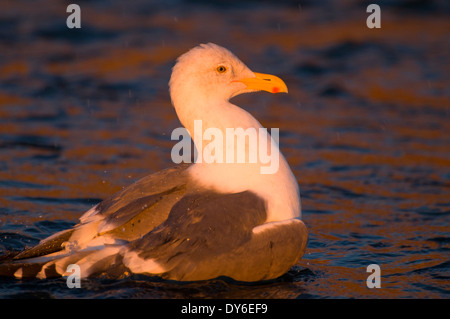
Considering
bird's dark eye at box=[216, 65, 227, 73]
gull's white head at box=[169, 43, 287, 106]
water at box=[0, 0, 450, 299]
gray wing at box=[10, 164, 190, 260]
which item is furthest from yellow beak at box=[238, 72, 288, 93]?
water at box=[0, 0, 450, 299]

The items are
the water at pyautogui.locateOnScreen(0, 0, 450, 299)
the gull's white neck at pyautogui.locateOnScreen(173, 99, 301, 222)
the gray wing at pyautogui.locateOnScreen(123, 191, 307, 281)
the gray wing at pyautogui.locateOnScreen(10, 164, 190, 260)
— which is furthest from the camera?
the water at pyautogui.locateOnScreen(0, 0, 450, 299)

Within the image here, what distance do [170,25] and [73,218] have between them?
25.5ft

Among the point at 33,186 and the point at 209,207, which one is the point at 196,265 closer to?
the point at 209,207

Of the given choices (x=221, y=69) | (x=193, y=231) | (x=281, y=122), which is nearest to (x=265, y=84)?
(x=221, y=69)

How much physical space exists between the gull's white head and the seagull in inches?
10.3

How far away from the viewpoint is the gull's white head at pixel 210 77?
5723 mm

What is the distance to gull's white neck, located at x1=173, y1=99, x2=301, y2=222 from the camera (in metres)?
5.38

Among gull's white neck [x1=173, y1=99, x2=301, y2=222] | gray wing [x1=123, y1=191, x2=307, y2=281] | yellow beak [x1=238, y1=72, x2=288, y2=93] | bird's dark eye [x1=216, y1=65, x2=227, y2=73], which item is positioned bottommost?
gray wing [x1=123, y1=191, x2=307, y2=281]

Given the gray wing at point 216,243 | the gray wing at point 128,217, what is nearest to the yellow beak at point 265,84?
the gray wing at point 128,217

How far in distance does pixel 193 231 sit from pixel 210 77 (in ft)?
4.38

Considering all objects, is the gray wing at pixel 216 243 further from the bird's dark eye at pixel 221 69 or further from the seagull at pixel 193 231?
the bird's dark eye at pixel 221 69

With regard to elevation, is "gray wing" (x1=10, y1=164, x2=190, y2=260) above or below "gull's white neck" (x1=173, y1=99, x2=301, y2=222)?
below

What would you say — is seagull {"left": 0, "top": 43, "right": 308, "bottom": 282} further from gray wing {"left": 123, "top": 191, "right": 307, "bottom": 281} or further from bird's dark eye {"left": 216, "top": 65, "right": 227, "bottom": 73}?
bird's dark eye {"left": 216, "top": 65, "right": 227, "bottom": 73}

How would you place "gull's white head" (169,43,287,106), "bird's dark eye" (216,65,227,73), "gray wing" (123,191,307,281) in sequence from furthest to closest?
"bird's dark eye" (216,65,227,73)
"gull's white head" (169,43,287,106)
"gray wing" (123,191,307,281)
